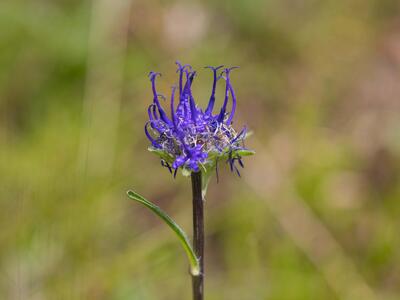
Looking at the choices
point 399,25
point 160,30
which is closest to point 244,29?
point 160,30

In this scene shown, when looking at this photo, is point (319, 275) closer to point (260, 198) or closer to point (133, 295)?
point (260, 198)

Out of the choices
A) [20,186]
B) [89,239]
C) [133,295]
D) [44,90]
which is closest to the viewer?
[133,295]

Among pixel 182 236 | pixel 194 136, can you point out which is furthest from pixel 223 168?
pixel 182 236

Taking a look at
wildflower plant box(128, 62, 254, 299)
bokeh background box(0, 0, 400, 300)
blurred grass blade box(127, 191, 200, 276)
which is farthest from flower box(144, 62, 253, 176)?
bokeh background box(0, 0, 400, 300)

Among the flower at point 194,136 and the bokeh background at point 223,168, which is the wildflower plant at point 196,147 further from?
the bokeh background at point 223,168

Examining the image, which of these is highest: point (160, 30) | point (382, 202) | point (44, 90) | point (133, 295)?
point (160, 30)

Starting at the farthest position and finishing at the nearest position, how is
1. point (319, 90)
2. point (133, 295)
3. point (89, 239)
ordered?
point (319, 90) → point (89, 239) → point (133, 295)

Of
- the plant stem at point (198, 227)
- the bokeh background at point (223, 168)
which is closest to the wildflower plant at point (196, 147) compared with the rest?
the plant stem at point (198, 227)

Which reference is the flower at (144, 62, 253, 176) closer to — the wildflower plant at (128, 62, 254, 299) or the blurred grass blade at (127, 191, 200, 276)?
the wildflower plant at (128, 62, 254, 299)

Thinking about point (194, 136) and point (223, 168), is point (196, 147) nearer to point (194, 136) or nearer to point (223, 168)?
point (194, 136)
